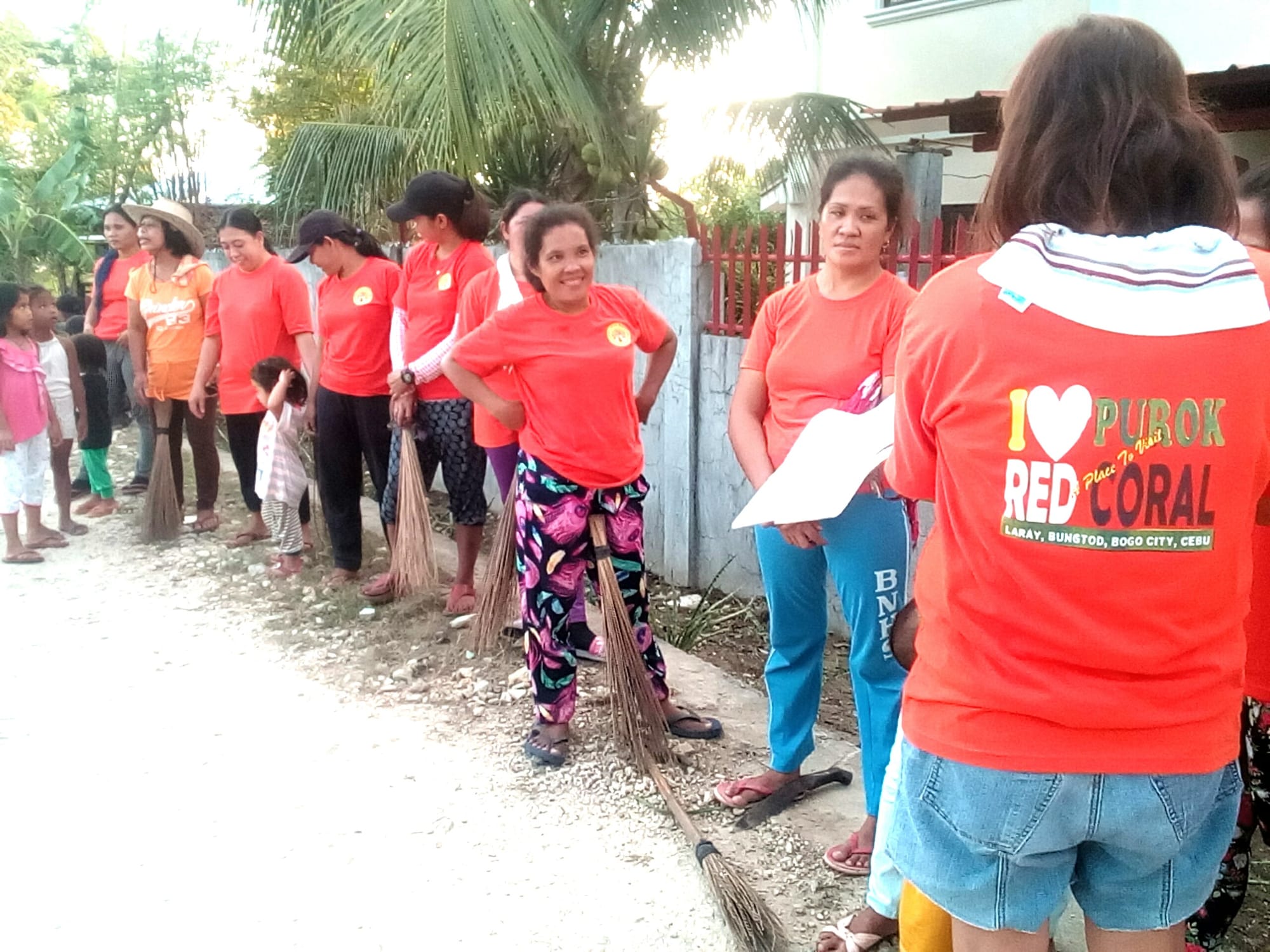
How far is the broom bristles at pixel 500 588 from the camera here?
366 cm

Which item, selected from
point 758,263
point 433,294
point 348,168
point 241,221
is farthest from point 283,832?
point 348,168

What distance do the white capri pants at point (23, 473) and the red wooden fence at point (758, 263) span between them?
12.5ft

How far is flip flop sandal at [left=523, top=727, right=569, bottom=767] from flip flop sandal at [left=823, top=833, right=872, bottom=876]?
95cm

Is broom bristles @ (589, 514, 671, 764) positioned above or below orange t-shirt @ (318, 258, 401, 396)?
below

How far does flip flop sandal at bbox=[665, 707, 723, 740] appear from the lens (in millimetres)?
3402

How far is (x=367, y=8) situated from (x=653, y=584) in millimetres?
3474

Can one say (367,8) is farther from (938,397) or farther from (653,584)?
(938,397)

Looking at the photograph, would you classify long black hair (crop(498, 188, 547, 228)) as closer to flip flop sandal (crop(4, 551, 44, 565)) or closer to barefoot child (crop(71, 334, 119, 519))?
flip flop sandal (crop(4, 551, 44, 565))

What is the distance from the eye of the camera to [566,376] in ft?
10.2

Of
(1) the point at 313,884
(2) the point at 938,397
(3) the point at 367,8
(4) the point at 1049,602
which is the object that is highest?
(3) the point at 367,8

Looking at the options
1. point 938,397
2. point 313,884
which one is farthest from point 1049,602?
point 313,884

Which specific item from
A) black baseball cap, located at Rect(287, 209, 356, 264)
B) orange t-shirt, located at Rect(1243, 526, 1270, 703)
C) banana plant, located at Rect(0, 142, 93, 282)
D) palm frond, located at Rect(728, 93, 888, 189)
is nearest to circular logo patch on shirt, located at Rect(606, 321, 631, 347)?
orange t-shirt, located at Rect(1243, 526, 1270, 703)

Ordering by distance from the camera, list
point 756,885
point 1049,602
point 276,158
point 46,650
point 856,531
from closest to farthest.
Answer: point 1049,602, point 856,531, point 756,885, point 46,650, point 276,158

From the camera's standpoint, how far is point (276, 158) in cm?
1239
